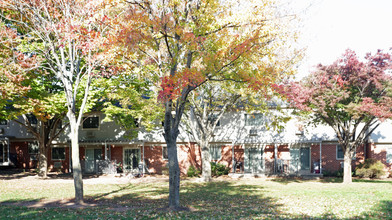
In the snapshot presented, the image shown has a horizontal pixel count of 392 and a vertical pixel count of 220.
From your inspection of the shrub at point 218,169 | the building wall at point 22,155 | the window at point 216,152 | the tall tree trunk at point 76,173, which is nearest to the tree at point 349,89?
the shrub at point 218,169

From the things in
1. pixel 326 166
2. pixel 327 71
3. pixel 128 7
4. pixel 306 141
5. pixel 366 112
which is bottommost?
pixel 326 166

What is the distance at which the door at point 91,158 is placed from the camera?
28.9 meters

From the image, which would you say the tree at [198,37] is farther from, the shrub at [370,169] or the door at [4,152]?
the door at [4,152]

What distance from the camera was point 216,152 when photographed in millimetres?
27516

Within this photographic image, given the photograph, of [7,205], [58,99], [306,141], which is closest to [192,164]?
[306,141]

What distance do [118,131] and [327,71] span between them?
1816 cm

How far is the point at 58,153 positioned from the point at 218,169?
15.8m

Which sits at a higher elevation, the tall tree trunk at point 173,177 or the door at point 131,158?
the tall tree trunk at point 173,177

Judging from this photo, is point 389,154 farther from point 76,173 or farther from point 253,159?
point 76,173

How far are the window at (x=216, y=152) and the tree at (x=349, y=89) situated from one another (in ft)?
31.8

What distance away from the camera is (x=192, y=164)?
88.4ft

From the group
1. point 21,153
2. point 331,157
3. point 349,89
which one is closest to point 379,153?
point 331,157

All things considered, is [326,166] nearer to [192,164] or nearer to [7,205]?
[192,164]

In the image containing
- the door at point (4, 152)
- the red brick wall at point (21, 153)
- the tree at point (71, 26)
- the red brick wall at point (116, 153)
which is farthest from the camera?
the red brick wall at point (21, 153)
